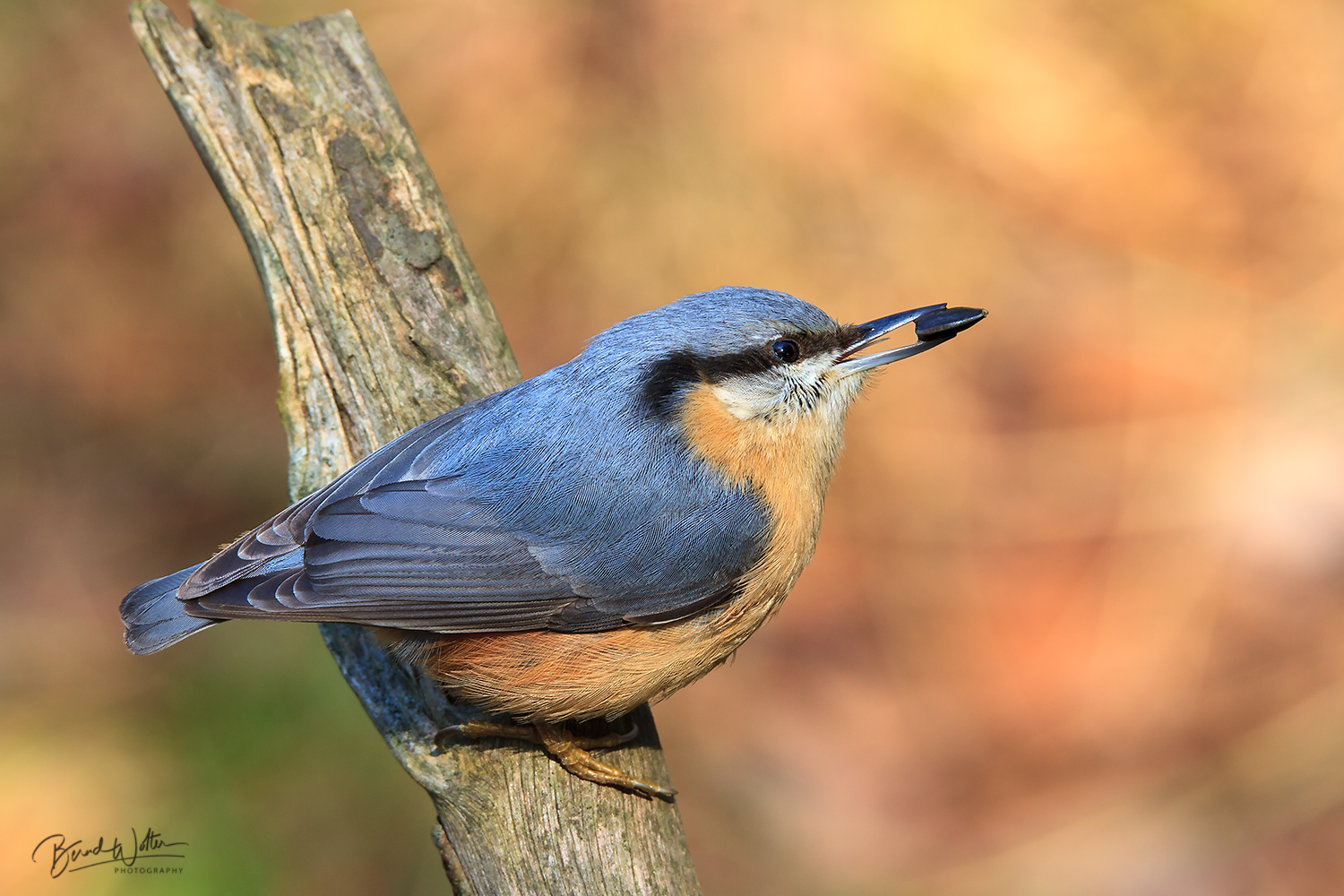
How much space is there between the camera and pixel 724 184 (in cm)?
564

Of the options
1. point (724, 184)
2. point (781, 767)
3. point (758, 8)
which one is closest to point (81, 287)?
point (724, 184)

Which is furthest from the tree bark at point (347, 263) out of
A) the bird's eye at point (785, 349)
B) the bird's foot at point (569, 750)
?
the bird's eye at point (785, 349)

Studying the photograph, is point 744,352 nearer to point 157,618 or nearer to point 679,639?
point 679,639

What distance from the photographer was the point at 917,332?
2848 millimetres

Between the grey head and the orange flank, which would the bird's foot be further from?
the grey head

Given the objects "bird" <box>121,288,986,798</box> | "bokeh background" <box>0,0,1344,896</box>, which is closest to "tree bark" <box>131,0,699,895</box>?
"bird" <box>121,288,986,798</box>

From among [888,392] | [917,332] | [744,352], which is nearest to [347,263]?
[744,352]

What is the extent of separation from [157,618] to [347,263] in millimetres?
1155

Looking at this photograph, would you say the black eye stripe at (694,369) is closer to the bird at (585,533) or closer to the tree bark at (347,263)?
the bird at (585,533)

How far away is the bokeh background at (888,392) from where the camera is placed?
445 cm

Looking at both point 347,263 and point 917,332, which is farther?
point 347,263

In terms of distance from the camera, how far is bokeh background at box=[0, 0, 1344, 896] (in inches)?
175

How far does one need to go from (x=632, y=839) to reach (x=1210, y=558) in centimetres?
349

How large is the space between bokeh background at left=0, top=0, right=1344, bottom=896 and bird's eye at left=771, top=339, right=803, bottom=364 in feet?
7.87
